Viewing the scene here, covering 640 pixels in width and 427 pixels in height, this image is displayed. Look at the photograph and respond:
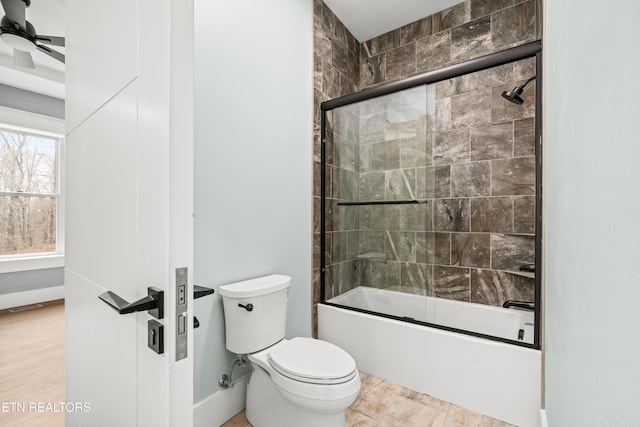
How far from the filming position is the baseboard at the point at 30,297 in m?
3.22

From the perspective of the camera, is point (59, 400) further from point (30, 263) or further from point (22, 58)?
point (30, 263)

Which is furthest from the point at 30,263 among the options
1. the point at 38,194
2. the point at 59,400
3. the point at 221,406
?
the point at 221,406

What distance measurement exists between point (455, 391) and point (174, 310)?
5.77 feet

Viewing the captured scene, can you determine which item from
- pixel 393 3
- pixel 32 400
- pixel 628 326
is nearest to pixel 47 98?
pixel 32 400

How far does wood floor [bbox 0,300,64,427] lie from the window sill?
1.51ft

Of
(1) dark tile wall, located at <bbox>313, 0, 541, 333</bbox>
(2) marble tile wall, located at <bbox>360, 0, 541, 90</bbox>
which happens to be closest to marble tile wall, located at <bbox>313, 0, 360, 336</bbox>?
(1) dark tile wall, located at <bbox>313, 0, 541, 333</bbox>

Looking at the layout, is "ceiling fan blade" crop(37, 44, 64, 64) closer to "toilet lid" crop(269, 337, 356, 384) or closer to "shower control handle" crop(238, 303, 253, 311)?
"shower control handle" crop(238, 303, 253, 311)

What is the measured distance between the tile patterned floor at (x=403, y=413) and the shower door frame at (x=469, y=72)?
42 centimetres

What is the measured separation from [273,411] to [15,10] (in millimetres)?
2478

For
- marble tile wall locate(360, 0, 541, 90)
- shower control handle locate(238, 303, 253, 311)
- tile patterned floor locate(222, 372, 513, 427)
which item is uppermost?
marble tile wall locate(360, 0, 541, 90)

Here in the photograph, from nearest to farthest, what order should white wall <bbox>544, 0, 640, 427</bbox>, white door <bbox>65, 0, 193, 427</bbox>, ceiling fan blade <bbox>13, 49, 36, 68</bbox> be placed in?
white wall <bbox>544, 0, 640, 427</bbox> → white door <bbox>65, 0, 193, 427</bbox> → ceiling fan blade <bbox>13, 49, 36, 68</bbox>

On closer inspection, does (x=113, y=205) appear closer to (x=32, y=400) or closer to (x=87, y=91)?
(x=87, y=91)

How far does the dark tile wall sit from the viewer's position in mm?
2020

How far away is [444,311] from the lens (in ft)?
7.36
